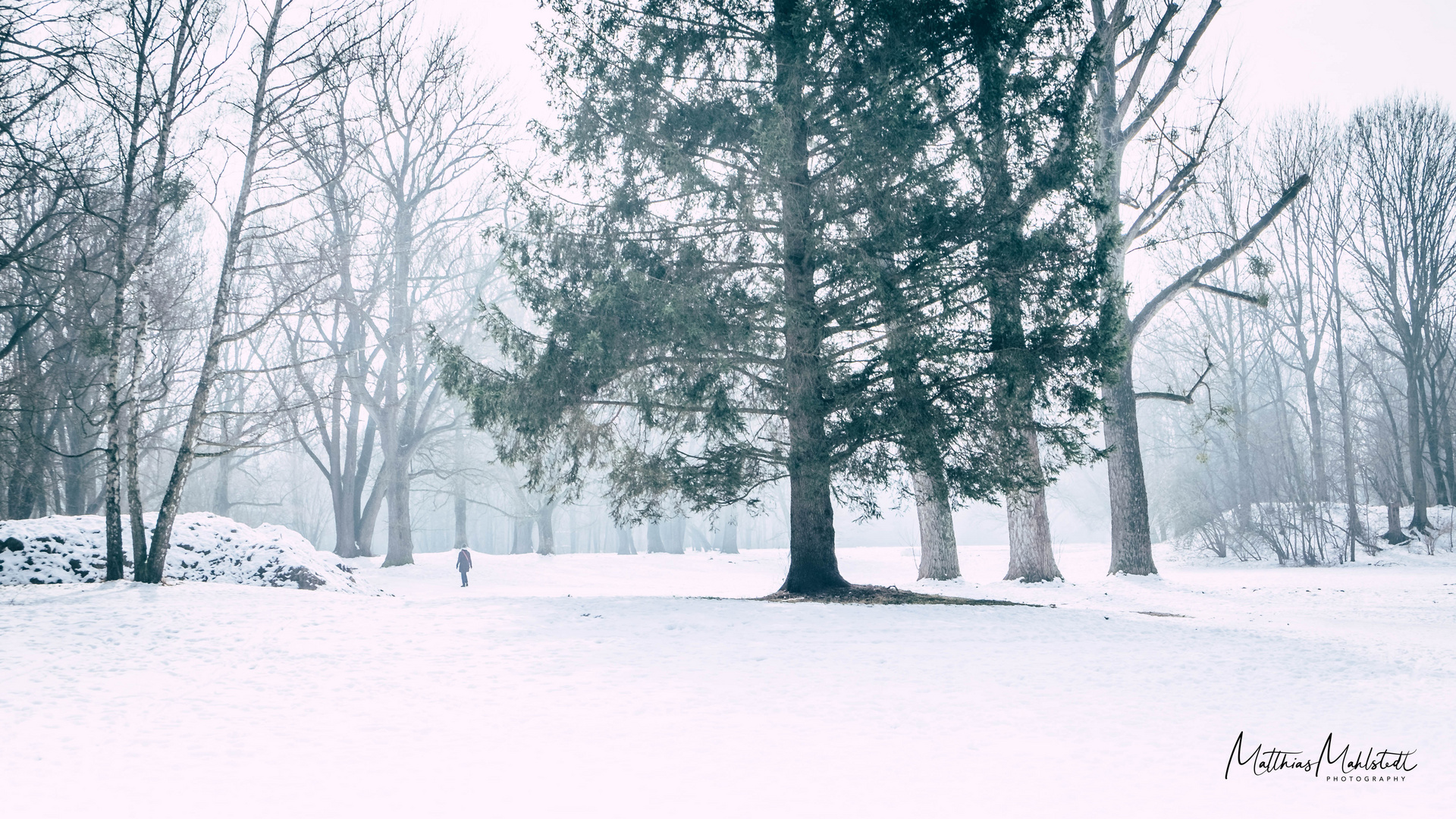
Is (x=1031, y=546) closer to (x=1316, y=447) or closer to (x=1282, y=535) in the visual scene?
(x=1282, y=535)

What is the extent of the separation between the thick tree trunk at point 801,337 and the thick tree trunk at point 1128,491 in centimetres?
749

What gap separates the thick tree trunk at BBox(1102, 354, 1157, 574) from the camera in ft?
51.7

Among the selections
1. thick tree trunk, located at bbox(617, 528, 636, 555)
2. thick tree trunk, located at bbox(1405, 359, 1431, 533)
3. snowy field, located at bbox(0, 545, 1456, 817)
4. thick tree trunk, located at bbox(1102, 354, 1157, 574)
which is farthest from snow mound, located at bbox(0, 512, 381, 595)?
thick tree trunk, located at bbox(617, 528, 636, 555)

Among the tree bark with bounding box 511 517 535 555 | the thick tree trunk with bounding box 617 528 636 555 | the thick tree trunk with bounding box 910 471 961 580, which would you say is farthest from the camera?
the tree bark with bounding box 511 517 535 555

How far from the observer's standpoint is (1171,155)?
14.8 meters

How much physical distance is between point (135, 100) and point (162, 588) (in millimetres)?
5970

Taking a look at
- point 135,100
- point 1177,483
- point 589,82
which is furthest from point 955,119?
point 1177,483

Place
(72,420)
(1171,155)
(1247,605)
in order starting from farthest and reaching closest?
(72,420), (1171,155), (1247,605)

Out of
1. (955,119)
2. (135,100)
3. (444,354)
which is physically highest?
(135,100)

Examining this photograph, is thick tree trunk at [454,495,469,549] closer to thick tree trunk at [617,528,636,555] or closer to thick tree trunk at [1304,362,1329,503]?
thick tree trunk at [617,528,636,555]

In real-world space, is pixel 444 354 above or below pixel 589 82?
below

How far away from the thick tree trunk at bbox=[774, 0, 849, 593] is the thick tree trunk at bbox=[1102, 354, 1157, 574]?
24.6ft

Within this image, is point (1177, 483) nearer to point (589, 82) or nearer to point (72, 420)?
point (589, 82)

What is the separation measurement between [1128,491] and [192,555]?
597 inches
